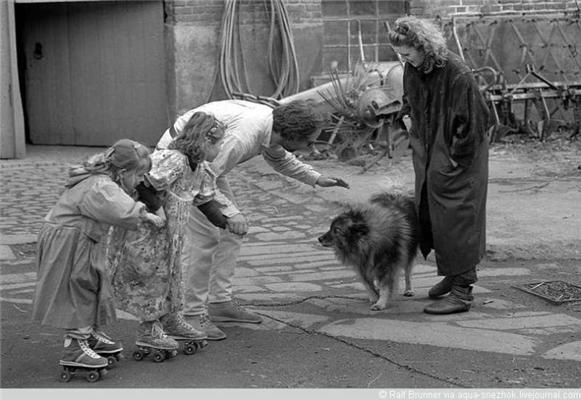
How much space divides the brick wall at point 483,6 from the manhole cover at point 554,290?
795cm

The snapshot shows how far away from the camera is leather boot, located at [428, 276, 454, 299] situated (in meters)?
6.57

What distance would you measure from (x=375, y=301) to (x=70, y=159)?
7.81m

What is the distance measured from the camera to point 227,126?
5816 mm

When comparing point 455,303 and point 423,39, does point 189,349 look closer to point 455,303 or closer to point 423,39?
point 455,303

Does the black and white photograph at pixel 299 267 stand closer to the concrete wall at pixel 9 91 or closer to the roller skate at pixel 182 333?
the roller skate at pixel 182 333

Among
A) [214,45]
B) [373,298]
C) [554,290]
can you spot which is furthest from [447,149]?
[214,45]

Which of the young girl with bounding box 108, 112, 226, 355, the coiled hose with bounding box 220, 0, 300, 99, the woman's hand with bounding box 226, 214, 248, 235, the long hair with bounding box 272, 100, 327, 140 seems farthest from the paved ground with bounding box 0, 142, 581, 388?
the coiled hose with bounding box 220, 0, 300, 99

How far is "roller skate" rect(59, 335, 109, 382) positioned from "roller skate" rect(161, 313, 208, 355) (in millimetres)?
573

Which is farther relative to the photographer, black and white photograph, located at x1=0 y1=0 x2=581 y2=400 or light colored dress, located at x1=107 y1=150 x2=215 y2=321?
light colored dress, located at x1=107 y1=150 x2=215 y2=321

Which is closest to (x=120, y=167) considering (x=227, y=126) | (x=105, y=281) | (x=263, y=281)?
(x=105, y=281)

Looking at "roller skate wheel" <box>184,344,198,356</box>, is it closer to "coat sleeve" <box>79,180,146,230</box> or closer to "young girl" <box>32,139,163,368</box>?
"young girl" <box>32,139,163,368</box>

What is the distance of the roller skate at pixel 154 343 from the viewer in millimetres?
5367

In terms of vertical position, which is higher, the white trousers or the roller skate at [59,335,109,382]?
the white trousers

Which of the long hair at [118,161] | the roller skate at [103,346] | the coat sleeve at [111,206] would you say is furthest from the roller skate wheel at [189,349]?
the long hair at [118,161]
